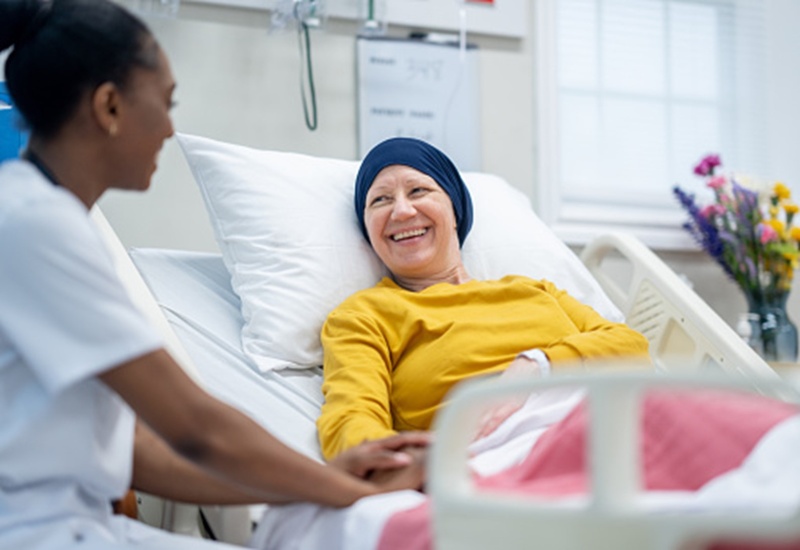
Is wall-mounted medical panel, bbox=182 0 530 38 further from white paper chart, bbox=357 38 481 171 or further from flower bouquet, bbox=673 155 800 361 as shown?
flower bouquet, bbox=673 155 800 361

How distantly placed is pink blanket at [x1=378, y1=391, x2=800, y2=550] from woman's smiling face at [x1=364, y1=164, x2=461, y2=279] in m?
0.78

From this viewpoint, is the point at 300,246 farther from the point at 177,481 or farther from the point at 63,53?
the point at 63,53

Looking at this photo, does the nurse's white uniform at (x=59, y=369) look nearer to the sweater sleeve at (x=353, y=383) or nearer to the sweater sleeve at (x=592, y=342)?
the sweater sleeve at (x=353, y=383)

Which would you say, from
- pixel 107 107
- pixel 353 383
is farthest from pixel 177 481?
pixel 107 107

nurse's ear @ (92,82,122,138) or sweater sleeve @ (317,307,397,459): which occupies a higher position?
nurse's ear @ (92,82,122,138)

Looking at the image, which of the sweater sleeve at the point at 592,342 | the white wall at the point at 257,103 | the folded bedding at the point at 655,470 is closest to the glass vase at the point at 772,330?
the white wall at the point at 257,103

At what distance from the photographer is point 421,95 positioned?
9.45 ft

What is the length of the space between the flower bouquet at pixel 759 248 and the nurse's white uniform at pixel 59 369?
2.08m

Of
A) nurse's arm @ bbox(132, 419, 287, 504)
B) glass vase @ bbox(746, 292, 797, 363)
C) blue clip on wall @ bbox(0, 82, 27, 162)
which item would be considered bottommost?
glass vase @ bbox(746, 292, 797, 363)

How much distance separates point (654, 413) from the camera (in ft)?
4.17

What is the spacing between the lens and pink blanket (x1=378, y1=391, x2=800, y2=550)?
119 centimetres

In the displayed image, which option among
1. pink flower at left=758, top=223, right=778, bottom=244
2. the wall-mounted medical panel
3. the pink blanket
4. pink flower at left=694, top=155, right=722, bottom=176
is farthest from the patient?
pink flower at left=694, top=155, right=722, bottom=176

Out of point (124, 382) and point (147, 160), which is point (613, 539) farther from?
point (147, 160)

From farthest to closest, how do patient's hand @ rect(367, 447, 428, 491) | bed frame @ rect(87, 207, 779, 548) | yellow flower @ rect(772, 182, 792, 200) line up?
yellow flower @ rect(772, 182, 792, 200)
bed frame @ rect(87, 207, 779, 548)
patient's hand @ rect(367, 447, 428, 491)
